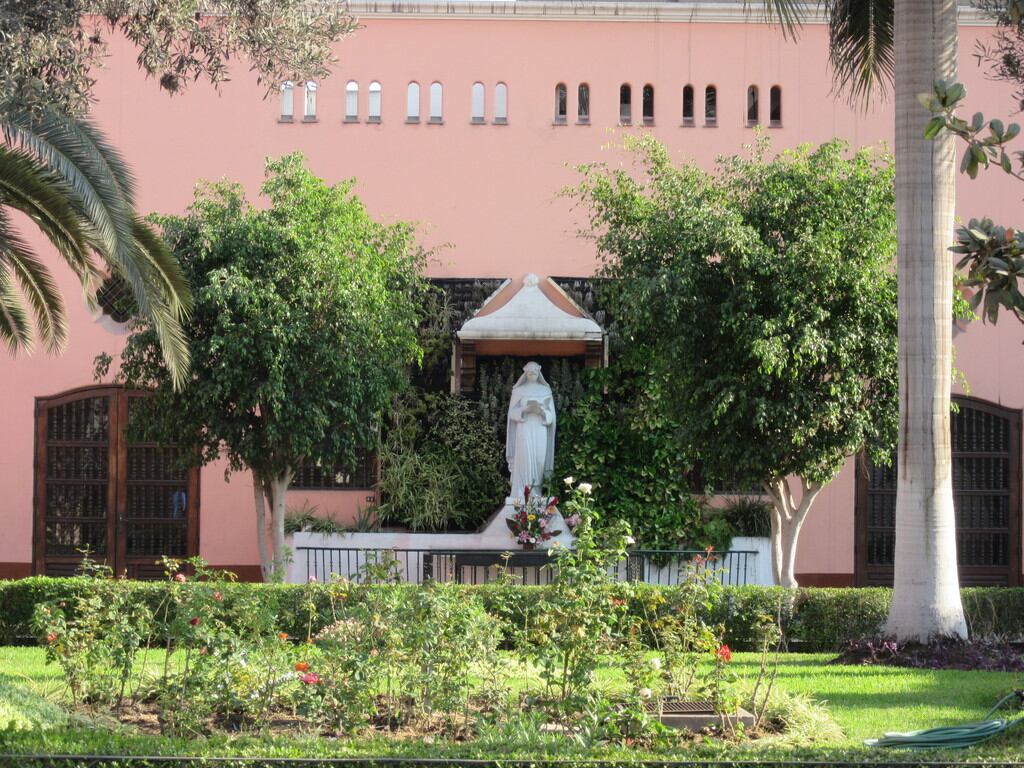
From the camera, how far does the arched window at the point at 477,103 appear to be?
18.3 metres

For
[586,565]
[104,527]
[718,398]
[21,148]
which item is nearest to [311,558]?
[104,527]

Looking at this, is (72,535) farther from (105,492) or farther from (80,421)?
(80,421)

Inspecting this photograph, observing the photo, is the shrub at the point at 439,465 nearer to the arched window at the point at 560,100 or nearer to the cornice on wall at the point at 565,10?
the arched window at the point at 560,100

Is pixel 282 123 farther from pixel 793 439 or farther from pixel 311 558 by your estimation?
pixel 793 439

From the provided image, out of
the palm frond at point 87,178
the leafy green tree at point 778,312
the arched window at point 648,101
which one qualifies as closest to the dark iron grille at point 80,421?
the palm frond at point 87,178

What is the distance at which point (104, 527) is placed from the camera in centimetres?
1808

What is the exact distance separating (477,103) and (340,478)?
6.05 meters

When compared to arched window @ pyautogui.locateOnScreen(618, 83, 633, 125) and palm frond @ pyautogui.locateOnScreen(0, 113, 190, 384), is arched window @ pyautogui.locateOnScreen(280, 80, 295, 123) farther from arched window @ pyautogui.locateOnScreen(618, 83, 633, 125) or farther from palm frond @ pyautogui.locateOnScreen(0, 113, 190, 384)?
palm frond @ pyautogui.locateOnScreen(0, 113, 190, 384)

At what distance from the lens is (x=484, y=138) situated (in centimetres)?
1831

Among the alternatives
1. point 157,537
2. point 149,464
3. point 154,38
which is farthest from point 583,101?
point 157,537

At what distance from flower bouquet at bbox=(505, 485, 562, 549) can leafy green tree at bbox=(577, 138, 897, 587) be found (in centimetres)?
226

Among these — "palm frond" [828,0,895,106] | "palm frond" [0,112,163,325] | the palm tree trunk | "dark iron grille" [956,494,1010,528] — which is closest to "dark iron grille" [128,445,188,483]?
"palm frond" [0,112,163,325]

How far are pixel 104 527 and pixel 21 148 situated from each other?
934 cm

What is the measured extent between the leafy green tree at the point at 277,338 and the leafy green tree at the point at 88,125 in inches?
58.5
